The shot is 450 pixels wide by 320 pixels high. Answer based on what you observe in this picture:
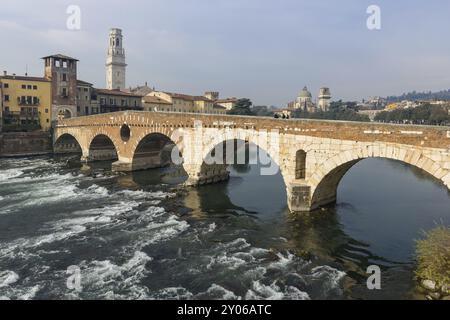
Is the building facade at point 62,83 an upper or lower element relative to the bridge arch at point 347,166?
upper

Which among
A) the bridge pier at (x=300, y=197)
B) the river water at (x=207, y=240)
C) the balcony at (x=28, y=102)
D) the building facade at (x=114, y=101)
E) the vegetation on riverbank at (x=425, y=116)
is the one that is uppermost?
the building facade at (x=114, y=101)

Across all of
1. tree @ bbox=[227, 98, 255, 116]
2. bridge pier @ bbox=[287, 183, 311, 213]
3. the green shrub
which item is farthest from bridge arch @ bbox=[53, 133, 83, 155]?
the green shrub

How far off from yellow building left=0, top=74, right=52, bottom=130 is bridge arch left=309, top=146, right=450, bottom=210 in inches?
2117

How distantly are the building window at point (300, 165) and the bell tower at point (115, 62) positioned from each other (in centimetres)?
10296

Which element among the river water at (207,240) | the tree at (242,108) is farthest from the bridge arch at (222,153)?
the tree at (242,108)

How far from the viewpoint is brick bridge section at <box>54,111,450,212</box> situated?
19.4m

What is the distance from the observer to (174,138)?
3700 cm

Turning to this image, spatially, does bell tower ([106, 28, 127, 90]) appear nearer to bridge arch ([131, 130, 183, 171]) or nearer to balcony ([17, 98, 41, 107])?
balcony ([17, 98, 41, 107])

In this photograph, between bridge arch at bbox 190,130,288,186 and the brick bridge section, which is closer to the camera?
the brick bridge section

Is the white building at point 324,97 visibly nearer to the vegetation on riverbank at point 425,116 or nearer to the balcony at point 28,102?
the vegetation on riverbank at point 425,116

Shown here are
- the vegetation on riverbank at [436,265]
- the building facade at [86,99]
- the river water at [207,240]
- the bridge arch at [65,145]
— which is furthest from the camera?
the building facade at [86,99]

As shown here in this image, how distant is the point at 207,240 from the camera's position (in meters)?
21.2

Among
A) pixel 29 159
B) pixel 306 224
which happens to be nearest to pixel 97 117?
pixel 29 159

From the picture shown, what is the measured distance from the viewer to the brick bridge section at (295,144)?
63.7 feet
